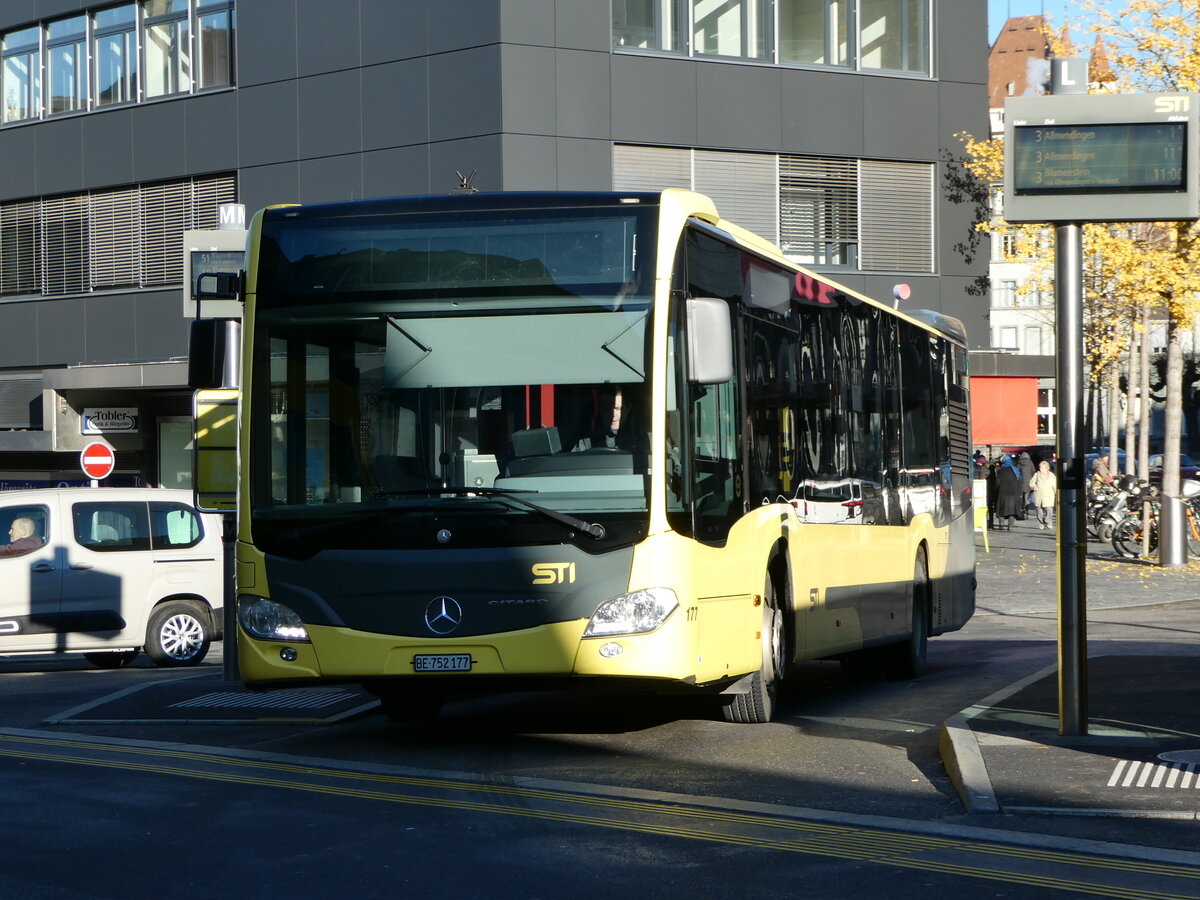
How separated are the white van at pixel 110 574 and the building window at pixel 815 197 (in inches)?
519

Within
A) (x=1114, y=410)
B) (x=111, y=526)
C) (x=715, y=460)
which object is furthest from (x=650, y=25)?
(x=1114, y=410)

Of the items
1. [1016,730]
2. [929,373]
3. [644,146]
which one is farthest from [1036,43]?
[1016,730]

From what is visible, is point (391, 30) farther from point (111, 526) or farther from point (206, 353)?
point (206, 353)

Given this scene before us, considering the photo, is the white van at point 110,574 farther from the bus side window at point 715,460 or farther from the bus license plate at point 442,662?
the bus side window at point 715,460

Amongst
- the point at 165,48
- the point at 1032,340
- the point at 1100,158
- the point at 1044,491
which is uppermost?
the point at 165,48

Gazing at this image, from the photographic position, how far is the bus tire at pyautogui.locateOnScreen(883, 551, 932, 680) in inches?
567

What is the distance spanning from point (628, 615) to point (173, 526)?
31.7 ft

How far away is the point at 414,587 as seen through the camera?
8.86 metres

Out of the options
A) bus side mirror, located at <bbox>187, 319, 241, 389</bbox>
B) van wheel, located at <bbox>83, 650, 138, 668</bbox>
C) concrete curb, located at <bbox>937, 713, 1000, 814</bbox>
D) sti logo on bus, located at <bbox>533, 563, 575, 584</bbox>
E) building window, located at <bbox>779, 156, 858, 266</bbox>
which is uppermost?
building window, located at <bbox>779, 156, 858, 266</bbox>

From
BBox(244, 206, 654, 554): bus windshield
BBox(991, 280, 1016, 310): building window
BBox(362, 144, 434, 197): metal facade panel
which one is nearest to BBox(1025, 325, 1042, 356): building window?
BBox(991, 280, 1016, 310): building window

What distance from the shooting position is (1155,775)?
7.80 m

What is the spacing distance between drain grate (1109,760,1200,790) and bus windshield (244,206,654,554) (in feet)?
8.33

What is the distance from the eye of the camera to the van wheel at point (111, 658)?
57.8ft

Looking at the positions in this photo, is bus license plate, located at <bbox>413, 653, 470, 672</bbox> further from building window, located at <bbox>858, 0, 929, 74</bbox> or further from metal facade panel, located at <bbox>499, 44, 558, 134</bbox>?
building window, located at <bbox>858, 0, 929, 74</bbox>
